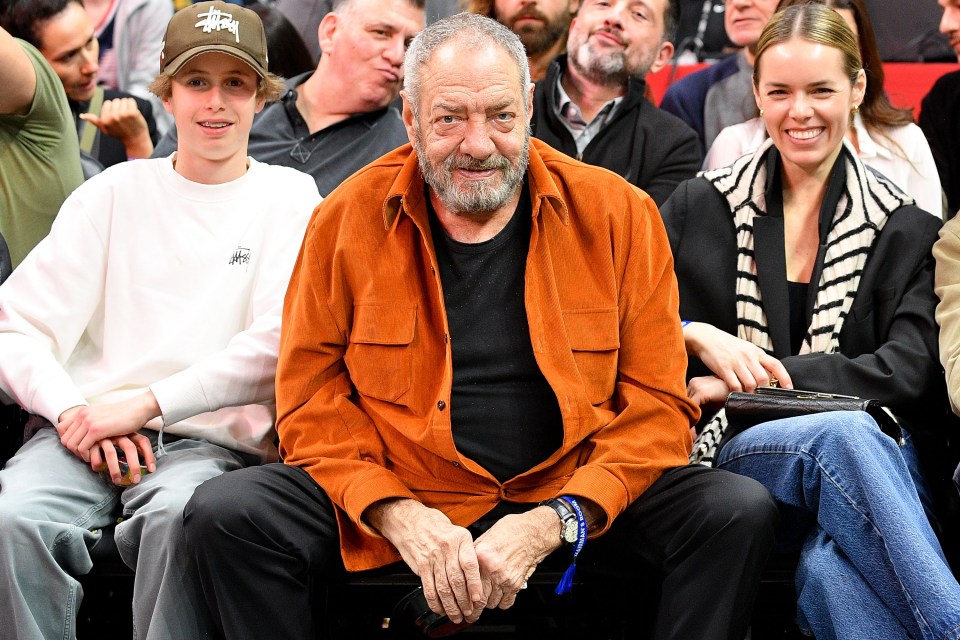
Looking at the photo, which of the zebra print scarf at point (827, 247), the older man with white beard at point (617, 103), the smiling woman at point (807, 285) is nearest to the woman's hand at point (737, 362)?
the smiling woman at point (807, 285)

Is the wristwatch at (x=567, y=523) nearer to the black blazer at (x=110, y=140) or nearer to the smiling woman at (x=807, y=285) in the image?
the smiling woman at (x=807, y=285)

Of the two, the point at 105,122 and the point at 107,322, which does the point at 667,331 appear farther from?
the point at 105,122

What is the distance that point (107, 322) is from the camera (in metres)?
2.64

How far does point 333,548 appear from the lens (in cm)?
222

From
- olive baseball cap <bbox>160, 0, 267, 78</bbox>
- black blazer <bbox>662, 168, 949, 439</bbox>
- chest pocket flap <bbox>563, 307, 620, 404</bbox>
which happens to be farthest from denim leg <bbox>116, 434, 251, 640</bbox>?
black blazer <bbox>662, 168, 949, 439</bbox>

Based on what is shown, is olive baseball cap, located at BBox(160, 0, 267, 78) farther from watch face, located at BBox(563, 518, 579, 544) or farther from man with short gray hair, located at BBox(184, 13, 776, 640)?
watch face, located at BBox(563, 518, 579, 544)

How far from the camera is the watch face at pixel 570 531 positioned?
6.98 ft

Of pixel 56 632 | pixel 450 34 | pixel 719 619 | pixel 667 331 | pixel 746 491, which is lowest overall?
pixel 56 632

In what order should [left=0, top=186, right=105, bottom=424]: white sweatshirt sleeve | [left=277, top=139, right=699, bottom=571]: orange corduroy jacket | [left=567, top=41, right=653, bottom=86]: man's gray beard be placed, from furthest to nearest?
1. [left=567, top=41, right=653, bottom=86]: man's gray beard
2. [left=0, top=186, right=105, bottom=424]: white sweatshirt sleeve
3. [left=277, top=139, right=699, bottom=571]: orange corduroy jacket

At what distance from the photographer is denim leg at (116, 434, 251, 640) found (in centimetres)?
221

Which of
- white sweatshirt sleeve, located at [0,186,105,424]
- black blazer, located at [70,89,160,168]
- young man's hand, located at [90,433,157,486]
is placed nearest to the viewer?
young man's hand, located at [90,433,157,486]

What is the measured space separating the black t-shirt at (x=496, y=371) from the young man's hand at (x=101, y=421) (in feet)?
2.27

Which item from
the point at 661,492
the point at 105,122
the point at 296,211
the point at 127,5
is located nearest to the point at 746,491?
the point at 661,492

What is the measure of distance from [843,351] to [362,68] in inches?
70.3
